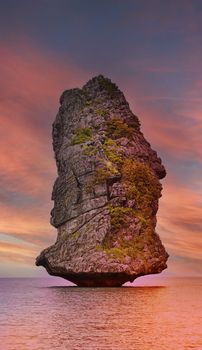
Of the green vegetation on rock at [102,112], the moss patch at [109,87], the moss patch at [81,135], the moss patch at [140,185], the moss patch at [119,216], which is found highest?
the moss patch at [109,87]

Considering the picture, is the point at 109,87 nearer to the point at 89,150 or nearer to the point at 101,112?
the point at 101,112

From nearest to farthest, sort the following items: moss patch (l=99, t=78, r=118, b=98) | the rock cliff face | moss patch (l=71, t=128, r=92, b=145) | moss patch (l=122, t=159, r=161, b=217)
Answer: the rock cliff face, moss patch (l=122, t=159, r=161, b=217), moss patch (l=71, t=128, r=92, b=145), moss patch (l=99, t=78, r=118, b=98)

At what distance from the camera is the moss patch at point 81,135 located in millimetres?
86812

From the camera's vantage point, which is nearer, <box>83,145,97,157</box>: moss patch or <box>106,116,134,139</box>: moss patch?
<box>83,145,97,157</box>: moss patch

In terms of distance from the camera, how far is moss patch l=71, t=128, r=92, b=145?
285ft

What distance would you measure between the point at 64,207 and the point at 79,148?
8.89 m

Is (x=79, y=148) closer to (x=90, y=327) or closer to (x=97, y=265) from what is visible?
(x=97, y=265)

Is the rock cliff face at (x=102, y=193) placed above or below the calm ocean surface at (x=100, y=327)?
above

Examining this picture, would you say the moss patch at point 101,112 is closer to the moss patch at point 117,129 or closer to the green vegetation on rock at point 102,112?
the green vegetation on rock at point 102,112

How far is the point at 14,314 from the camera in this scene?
46156 millimetres

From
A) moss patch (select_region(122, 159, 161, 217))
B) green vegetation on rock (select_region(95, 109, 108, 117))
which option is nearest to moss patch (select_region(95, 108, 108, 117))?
green vegetation on rock (select_region(95, 109, 108, 117))

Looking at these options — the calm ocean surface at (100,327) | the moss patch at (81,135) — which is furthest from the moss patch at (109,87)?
the calm ocean surface at (100,327)

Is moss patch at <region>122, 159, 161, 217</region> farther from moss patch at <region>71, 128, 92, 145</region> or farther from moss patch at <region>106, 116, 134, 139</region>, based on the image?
moss patch at <region>71, 128, 92, 145</region>

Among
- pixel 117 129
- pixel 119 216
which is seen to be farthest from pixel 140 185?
pixel 117 129
